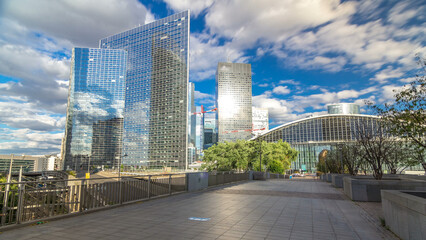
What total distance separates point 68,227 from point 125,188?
13.3 ft

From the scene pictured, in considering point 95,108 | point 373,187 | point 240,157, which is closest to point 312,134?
point 240,157

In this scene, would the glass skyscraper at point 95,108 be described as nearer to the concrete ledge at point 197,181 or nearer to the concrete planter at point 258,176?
the concrete planter at point 258,176

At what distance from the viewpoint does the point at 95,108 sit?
167 metres

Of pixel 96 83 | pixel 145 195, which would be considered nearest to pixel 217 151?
pixel 145 195

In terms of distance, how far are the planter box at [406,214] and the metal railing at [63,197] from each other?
338 inches

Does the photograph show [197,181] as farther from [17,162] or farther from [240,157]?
[17,162]

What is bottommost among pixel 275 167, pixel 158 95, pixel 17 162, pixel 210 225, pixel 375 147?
pixel 275 167

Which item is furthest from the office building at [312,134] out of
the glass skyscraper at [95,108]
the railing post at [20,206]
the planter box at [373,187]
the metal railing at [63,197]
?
the glass skyscraper at [95,108]

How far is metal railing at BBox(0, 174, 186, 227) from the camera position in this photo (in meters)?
7.04

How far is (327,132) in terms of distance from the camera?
9725cm

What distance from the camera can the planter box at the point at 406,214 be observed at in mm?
4852

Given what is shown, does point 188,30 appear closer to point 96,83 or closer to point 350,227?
point 96,83

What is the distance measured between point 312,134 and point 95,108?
141 metres

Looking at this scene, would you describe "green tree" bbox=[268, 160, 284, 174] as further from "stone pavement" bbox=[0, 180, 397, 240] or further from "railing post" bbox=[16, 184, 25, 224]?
"railing post" bbox=[16, 184, 25, 224]
